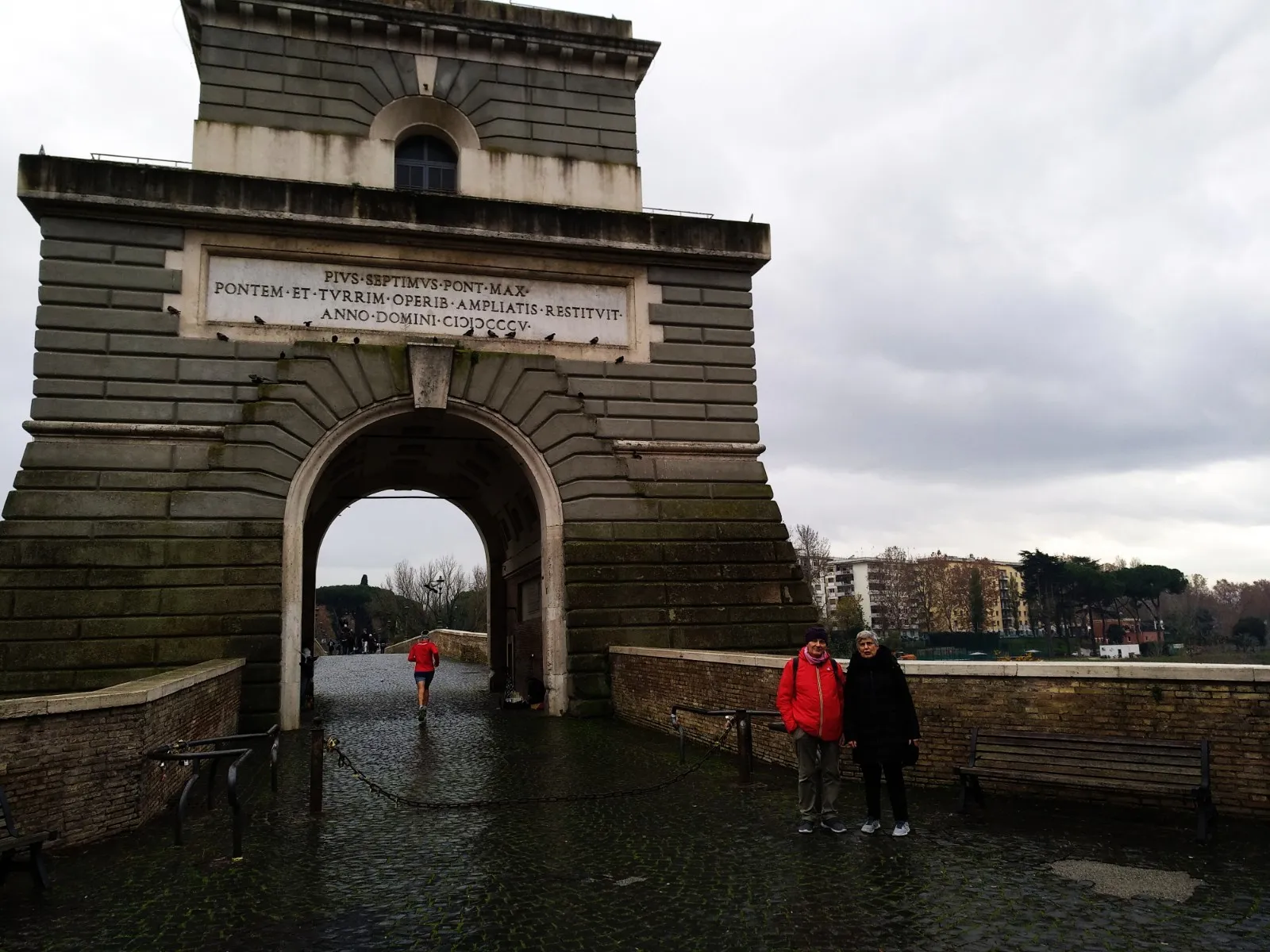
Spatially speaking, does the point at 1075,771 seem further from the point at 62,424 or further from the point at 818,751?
the point at 62,424

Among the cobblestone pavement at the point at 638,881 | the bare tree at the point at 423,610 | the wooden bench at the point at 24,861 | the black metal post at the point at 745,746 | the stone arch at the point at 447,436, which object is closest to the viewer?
the cobblestone pavement at the point at 638,881

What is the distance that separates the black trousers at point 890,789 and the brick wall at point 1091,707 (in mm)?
1940

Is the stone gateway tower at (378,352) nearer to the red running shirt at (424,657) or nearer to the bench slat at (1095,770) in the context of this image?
the red running shirt at (424,657)

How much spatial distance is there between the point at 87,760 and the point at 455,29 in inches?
622

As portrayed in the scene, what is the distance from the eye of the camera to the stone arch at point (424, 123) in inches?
708

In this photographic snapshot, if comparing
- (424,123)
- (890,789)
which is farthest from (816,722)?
(424,123)

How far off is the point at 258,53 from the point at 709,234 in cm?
947

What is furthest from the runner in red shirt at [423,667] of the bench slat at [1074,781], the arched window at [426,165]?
the bench slat at [1074,781]

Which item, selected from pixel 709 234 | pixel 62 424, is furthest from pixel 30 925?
pixel 709 234

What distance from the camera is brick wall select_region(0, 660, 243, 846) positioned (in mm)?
7047

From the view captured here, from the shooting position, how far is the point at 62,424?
14.8m

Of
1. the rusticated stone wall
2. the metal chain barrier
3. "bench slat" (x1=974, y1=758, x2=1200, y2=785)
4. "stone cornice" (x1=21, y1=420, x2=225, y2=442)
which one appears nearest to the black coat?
"bench slat" (x1=974, y1=758, x2=1200, y2=785)

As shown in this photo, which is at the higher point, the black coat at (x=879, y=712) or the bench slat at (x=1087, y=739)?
the black coat at (x=879, y=712)

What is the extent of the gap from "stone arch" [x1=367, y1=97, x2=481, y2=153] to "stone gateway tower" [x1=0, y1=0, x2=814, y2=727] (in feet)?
0.20
